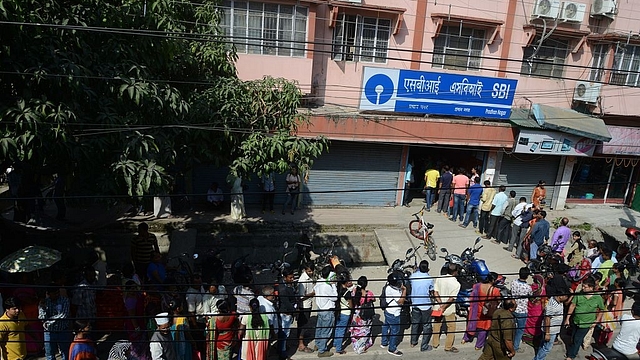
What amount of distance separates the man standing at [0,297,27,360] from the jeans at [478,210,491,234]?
1096 centimetres

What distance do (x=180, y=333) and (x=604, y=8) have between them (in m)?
16.5

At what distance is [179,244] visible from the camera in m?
10.9

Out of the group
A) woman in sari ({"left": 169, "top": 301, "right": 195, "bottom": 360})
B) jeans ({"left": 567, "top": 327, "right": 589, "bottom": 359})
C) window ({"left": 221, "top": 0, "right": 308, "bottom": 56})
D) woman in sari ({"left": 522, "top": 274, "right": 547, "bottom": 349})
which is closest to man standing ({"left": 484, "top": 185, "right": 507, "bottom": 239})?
woman in sari ({"left": 522, "top": 274, "right": 547, "bottom": 349})

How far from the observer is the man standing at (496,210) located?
12188mm

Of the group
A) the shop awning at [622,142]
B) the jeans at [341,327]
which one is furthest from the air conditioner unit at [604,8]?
the jeans at [341,327]

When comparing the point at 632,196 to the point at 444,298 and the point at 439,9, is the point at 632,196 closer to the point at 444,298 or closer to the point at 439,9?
the point at 439,9

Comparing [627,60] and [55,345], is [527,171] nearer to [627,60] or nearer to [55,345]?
[627,60]

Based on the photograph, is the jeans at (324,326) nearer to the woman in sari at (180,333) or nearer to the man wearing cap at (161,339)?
the woman in sari at (180,333)

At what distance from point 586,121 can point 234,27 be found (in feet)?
39.1

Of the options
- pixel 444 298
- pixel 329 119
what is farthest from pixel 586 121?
pixel 444 298

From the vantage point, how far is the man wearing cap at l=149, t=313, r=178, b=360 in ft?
20.7

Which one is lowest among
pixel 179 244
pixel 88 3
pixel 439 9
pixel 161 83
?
pixel 179 244

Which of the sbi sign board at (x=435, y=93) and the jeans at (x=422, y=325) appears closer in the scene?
the jeans at (x=422, y=325)

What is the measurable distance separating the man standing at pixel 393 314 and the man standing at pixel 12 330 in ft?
18.1
